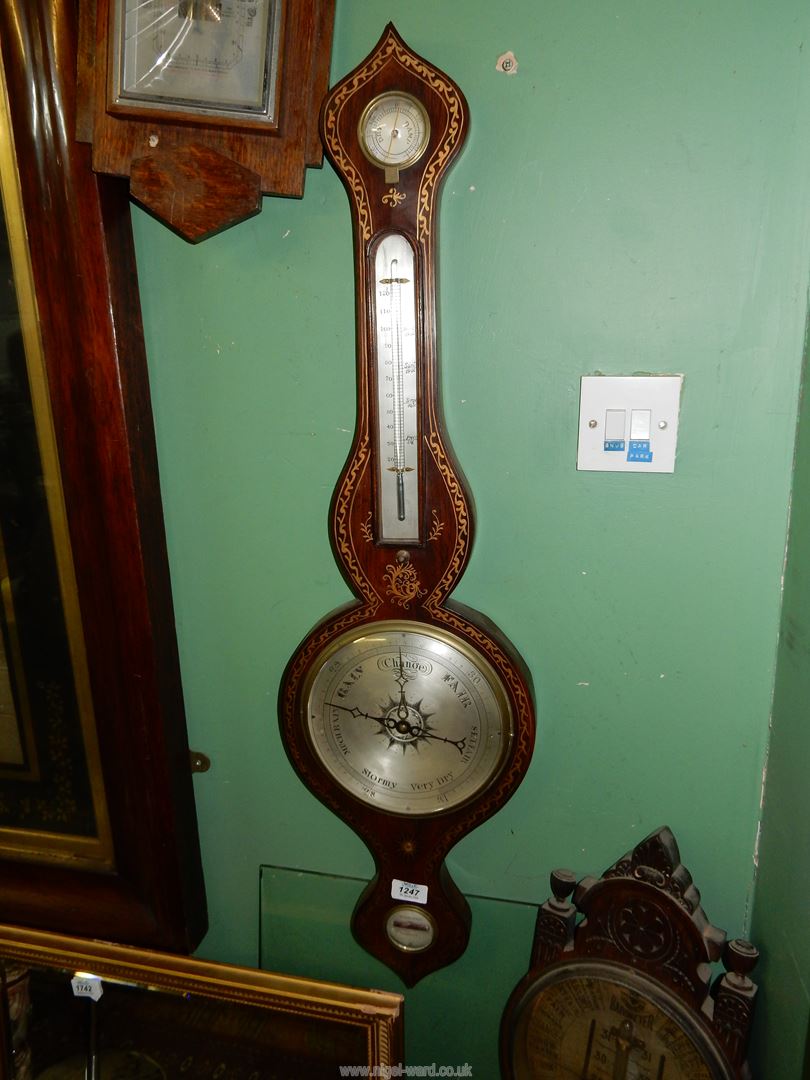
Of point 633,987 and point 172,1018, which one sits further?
point 172,1018

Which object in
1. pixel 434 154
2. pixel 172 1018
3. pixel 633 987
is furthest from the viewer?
pixel 172 1018

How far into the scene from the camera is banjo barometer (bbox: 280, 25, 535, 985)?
843 millimetres

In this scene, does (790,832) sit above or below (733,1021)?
above

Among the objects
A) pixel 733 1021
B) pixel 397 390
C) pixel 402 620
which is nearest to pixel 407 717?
→ pixel 402 620

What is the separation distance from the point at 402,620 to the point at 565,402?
0.36 meters

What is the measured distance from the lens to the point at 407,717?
100 centimetres

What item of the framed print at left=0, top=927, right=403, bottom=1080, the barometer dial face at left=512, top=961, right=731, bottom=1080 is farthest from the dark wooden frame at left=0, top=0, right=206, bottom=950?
the barometer dial face at left=512, top=961, right=731, bottom=1080

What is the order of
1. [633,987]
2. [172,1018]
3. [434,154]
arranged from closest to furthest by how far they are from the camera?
A: 1. [434,154]
2. [633,987]
3. [172,1018]

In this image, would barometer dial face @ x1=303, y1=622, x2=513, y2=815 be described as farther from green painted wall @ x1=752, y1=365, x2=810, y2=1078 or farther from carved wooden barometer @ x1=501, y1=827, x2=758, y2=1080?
green painted wall @ x1=752, y1=365, x2=810, y2=1078

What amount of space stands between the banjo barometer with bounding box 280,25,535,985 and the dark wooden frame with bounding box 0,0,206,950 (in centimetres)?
22

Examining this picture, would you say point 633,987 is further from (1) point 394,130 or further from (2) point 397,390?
(1) point 394,130

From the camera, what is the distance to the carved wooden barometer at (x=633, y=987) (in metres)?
0.91

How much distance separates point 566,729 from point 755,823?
0.29 metres

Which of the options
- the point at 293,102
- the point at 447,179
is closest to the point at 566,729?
the point at 447,179
